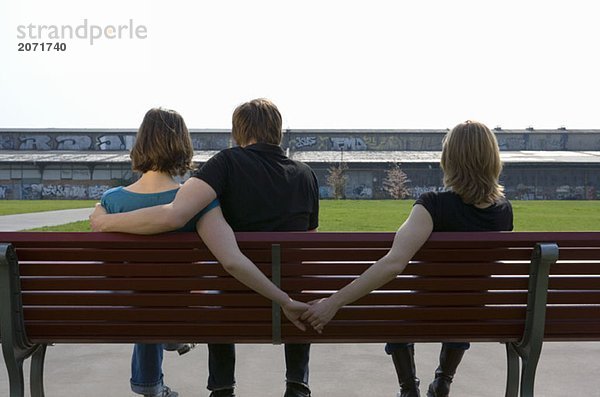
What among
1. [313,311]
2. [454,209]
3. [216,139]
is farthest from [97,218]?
[216,139]

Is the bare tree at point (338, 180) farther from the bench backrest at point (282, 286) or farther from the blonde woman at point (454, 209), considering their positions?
the bench backrest at point (282, 286)

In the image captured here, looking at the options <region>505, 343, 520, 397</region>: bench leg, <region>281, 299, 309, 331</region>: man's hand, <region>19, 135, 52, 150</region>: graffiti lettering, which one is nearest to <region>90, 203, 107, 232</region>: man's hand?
<region>281, 299, 309, 331</region>: man's hand

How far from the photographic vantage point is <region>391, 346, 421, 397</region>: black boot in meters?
3.50

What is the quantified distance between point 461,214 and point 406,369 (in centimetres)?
89

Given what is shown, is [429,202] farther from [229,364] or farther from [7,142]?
[7,142]

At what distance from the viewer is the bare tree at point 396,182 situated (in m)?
55.9

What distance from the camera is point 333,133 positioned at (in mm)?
67000

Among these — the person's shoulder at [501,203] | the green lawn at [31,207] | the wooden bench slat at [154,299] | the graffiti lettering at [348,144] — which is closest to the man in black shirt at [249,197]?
the wooden bench slat at [154,299]

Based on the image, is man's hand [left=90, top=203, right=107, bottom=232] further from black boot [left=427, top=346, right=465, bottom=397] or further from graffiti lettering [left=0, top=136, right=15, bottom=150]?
graffiti lettering [left=0, top=136, right=15, bottom=150]

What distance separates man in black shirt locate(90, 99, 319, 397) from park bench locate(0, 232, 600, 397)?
0.12 metres

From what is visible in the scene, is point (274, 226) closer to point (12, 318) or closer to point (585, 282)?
point (12, 318)

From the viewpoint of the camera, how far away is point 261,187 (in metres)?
3.17

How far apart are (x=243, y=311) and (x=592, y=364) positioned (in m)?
2.86

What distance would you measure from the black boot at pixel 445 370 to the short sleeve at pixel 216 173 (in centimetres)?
150
